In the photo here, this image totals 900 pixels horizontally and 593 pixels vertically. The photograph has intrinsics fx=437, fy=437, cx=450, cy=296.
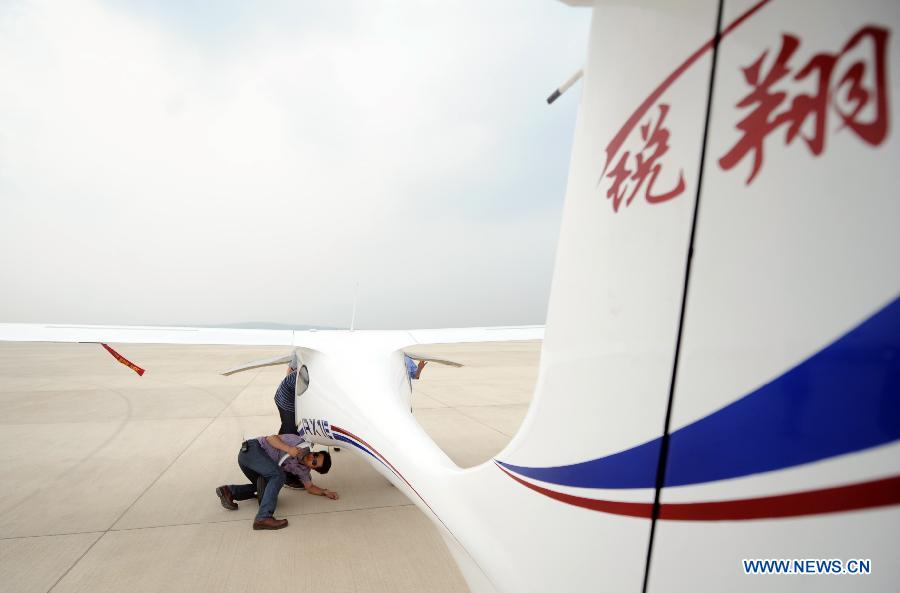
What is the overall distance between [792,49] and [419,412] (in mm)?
10766

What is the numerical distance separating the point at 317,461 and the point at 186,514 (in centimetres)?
153

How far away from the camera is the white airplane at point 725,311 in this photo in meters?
0.84

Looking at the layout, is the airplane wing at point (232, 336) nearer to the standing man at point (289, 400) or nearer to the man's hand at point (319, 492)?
the standing man at point (289, 400)

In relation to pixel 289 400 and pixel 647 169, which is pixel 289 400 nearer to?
pixel 289 400

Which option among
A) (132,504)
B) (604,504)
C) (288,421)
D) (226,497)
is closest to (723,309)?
(604,504)

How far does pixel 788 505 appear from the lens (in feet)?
3.08

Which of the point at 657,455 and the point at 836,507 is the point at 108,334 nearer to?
the point at 657,455

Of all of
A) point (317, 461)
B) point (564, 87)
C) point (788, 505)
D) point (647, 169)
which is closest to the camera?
point (788, 505)

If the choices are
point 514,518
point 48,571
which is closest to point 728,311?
point 514,518

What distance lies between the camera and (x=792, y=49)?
0.92 meters

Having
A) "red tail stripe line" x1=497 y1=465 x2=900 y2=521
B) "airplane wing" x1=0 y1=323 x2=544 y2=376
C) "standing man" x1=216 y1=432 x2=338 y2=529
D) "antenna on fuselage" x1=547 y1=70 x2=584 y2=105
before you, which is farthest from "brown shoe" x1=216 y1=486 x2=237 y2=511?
"antenna on fuselage" x1=547 y1=70 x2=584 y2=105

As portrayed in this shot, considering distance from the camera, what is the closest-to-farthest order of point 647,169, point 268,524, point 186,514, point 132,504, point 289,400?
point 647,169, point 268,524, point 186,514, point 132,504, point 289,400

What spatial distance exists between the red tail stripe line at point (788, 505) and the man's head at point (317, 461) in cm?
484

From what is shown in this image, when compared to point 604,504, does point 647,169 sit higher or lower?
higher
